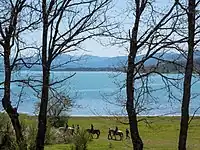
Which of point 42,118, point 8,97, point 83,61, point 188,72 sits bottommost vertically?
point 42,118

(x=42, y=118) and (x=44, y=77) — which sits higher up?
(x=44, y=77)

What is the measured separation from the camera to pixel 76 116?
42625 millimetres

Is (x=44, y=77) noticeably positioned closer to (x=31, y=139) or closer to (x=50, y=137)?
(x=31, y=139)

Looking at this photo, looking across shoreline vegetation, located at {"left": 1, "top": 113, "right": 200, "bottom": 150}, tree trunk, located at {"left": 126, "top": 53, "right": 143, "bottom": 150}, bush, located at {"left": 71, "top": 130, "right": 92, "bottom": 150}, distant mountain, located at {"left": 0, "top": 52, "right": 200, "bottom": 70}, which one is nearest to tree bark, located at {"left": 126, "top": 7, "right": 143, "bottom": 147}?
tree trunk, located at {"left": 126, "top": 53, "right": 143, "bottom": 150}

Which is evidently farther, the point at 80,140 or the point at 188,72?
the point at 80,140

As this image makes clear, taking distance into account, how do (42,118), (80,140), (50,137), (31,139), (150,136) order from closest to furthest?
(42,118), (31,139), (80,140), (50,137), (150,136)

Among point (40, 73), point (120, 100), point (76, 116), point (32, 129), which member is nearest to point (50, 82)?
point (40, 73)

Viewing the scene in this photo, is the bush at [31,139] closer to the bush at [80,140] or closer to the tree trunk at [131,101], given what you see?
the bush at [80,140]

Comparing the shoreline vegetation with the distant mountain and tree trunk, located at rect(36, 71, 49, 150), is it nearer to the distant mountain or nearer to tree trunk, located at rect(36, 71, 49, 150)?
tree trunk, located at rect(36, 71, 49, 150)

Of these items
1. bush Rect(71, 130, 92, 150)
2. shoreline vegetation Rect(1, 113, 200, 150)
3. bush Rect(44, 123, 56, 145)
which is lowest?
shoreline vegetation Rect(1, 113, 200, 150)

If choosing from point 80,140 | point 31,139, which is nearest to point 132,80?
point 31,139

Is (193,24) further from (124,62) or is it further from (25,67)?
(25,67)

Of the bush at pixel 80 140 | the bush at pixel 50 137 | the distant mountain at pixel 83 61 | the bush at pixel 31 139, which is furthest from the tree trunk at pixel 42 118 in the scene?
the bush at pixel 50 137

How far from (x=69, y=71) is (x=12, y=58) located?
140 cm
